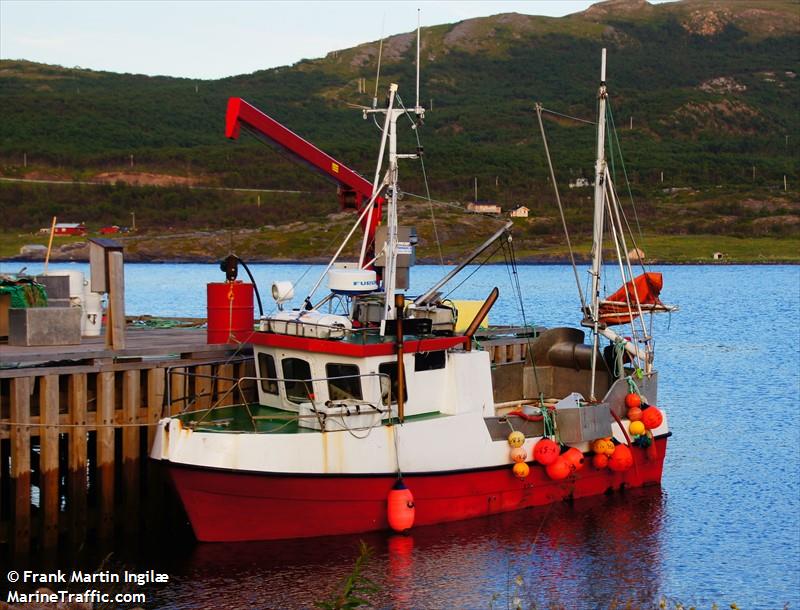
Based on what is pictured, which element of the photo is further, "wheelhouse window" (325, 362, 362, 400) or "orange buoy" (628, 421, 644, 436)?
"orange buoy" (628, 421, 644, 436)

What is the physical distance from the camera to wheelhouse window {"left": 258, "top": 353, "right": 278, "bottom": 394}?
795 inches

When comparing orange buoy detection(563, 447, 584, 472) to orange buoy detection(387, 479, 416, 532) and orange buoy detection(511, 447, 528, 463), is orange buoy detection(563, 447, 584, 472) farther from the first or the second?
orange buoy detection(387, 479, 416, 532)

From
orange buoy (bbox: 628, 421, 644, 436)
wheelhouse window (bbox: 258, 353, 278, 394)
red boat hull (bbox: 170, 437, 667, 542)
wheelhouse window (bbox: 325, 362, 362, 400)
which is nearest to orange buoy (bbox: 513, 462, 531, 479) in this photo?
red boat hull (bbox: 170, 437, 667, 542)

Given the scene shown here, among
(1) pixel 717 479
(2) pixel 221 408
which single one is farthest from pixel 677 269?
(2) pixel 221 408

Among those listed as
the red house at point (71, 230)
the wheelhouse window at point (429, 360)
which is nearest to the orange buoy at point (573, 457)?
the wheelhouse window at point (429, 360)

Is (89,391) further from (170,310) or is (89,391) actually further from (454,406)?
(170,310)

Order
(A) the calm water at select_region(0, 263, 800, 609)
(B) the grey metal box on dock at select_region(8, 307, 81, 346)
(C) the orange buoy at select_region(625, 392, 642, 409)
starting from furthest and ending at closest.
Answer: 1. (C) the orange buoy at select_region(625, 392, 642, 409)
2. (B) the grey metal box on dock at select_region(8, 307, 81, 346)
3. (A) the calm water at select_region(0, 263, 800, 609)

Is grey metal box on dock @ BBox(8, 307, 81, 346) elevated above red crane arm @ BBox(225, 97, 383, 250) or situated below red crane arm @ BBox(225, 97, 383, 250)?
below

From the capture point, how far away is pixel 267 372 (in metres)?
20.4

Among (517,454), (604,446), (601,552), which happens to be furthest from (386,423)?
(604,446)

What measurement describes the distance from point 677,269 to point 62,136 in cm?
10485

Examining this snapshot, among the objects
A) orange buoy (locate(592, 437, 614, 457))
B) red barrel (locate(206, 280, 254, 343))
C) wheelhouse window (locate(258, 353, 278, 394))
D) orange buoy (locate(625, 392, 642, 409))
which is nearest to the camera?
wheelhouse window (locate(258, 353, 278, 394))

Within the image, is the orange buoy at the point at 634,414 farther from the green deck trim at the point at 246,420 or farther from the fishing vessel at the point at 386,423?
the green deck trim at the point at 246,420

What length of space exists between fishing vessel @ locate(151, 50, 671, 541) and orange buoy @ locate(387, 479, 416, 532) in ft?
0.07
